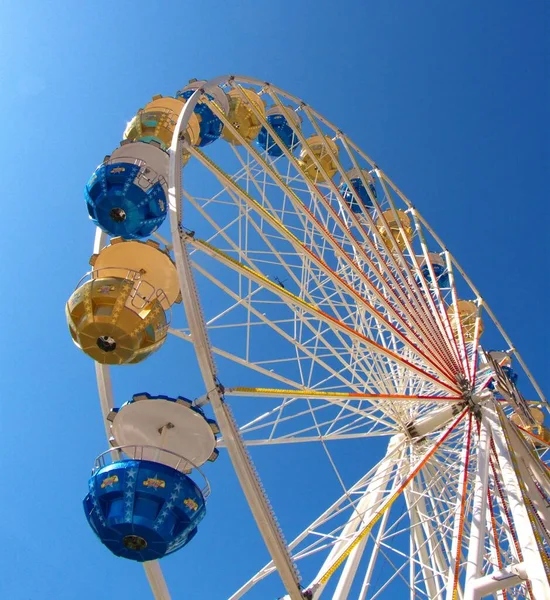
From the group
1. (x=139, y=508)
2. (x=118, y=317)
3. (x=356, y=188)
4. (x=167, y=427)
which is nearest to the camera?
(x=139, y=508)

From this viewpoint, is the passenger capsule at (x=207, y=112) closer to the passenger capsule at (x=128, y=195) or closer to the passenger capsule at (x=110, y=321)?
the passenger capsule at (x=128, y=195)

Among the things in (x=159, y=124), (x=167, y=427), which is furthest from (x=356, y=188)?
(x=167, y=427)

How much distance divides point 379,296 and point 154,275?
372 centimetres

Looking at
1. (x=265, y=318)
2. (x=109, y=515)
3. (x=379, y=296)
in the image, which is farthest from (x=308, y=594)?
(x=379, y=296)

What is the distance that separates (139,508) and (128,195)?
456cm

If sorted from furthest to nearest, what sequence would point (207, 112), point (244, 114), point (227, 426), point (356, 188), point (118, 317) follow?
point (356, 188) < point (244, 114) < point (207, 112) < point (118, 317) < point (227, 426)

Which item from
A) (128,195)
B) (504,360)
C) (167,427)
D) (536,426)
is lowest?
(167,427)

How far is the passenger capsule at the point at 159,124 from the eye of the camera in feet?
33.7

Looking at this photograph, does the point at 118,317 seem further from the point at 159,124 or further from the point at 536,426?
the point at 536,426

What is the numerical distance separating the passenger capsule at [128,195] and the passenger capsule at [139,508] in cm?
386

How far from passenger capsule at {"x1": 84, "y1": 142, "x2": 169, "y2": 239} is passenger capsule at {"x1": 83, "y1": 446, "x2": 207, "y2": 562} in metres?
3.86

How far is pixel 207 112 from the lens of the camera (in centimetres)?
1164

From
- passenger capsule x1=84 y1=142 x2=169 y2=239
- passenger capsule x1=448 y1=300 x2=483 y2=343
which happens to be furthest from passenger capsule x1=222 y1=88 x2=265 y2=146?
passenger capsule x1=448 y1=300 x2=483 y2=343

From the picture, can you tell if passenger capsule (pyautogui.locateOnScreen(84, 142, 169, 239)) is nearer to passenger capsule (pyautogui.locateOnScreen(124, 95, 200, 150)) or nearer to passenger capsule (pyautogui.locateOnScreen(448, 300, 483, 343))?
passenger capsule (pyautogui.locateOnScreen(124, 95, 200, 150))
